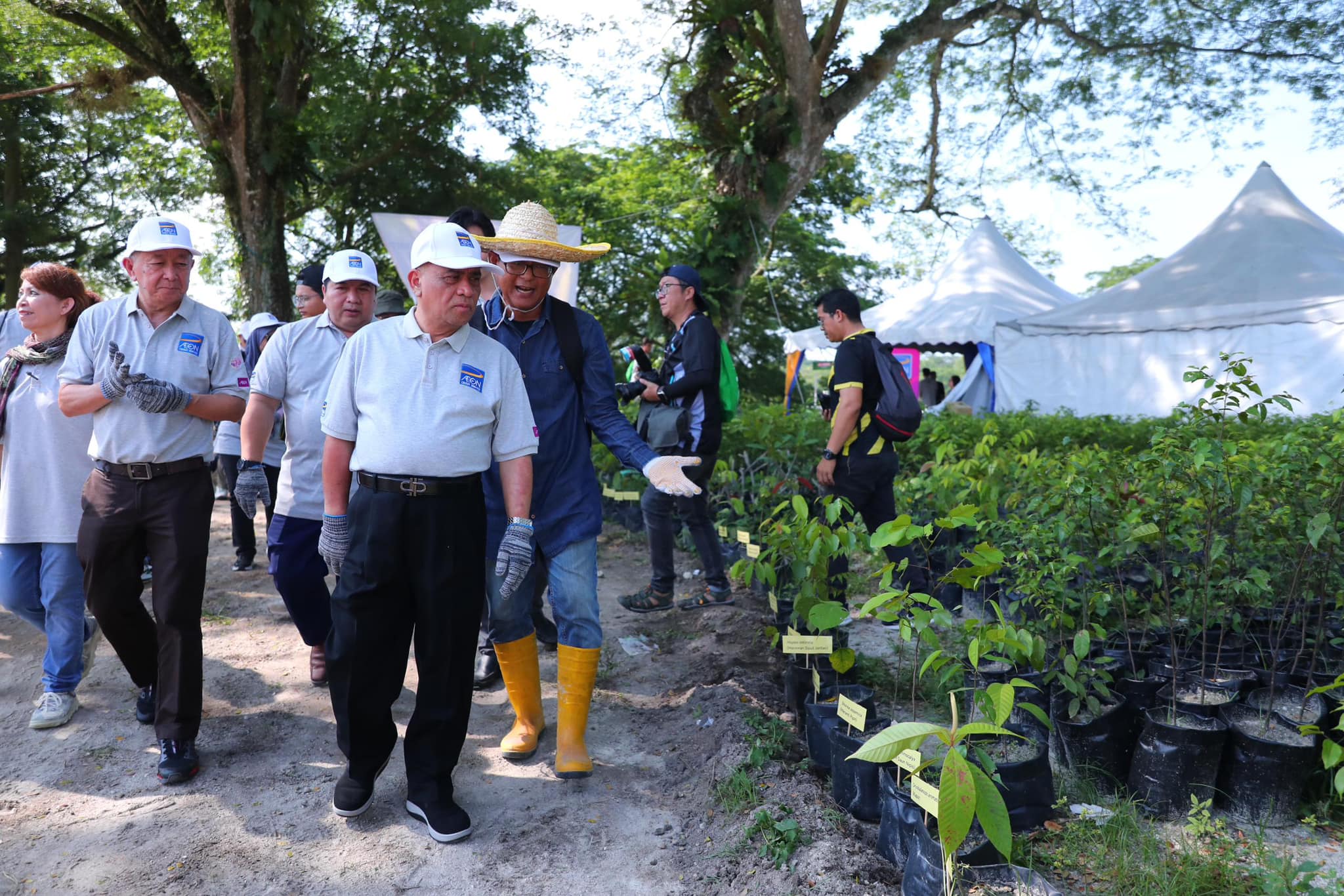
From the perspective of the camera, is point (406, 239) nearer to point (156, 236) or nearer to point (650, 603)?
point (650, 603)

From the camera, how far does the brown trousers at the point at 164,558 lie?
3115 millimetres

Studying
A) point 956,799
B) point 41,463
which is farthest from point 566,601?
point 41,463

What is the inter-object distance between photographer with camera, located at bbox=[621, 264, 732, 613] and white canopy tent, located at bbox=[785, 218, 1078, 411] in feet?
33.5

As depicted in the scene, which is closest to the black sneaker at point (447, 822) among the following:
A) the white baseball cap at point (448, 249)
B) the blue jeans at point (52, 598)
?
the white baseball cap at point (448, 249)

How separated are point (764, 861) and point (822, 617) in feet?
2.52

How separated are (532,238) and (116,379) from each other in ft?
5.12

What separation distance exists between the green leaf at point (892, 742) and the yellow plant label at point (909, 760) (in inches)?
13.1

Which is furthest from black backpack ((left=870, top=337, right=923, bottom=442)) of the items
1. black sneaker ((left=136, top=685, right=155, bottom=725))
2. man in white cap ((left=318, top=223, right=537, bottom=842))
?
black sneaker ((left=136, top=685, right=155, bottom=725))

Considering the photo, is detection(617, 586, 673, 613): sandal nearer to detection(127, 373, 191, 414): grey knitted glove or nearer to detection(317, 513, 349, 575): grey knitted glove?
detection(317, 513, 349, 575): grey knitted glove

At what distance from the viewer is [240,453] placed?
5098 millimetres

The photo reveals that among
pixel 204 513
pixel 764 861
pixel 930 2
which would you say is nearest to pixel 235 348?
pixel 204 513

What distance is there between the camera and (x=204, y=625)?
16.5ft

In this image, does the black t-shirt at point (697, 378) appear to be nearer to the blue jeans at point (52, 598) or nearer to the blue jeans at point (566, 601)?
the blue jeans at point (566, 601)

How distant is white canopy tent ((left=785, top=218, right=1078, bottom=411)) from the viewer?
1516 cm
